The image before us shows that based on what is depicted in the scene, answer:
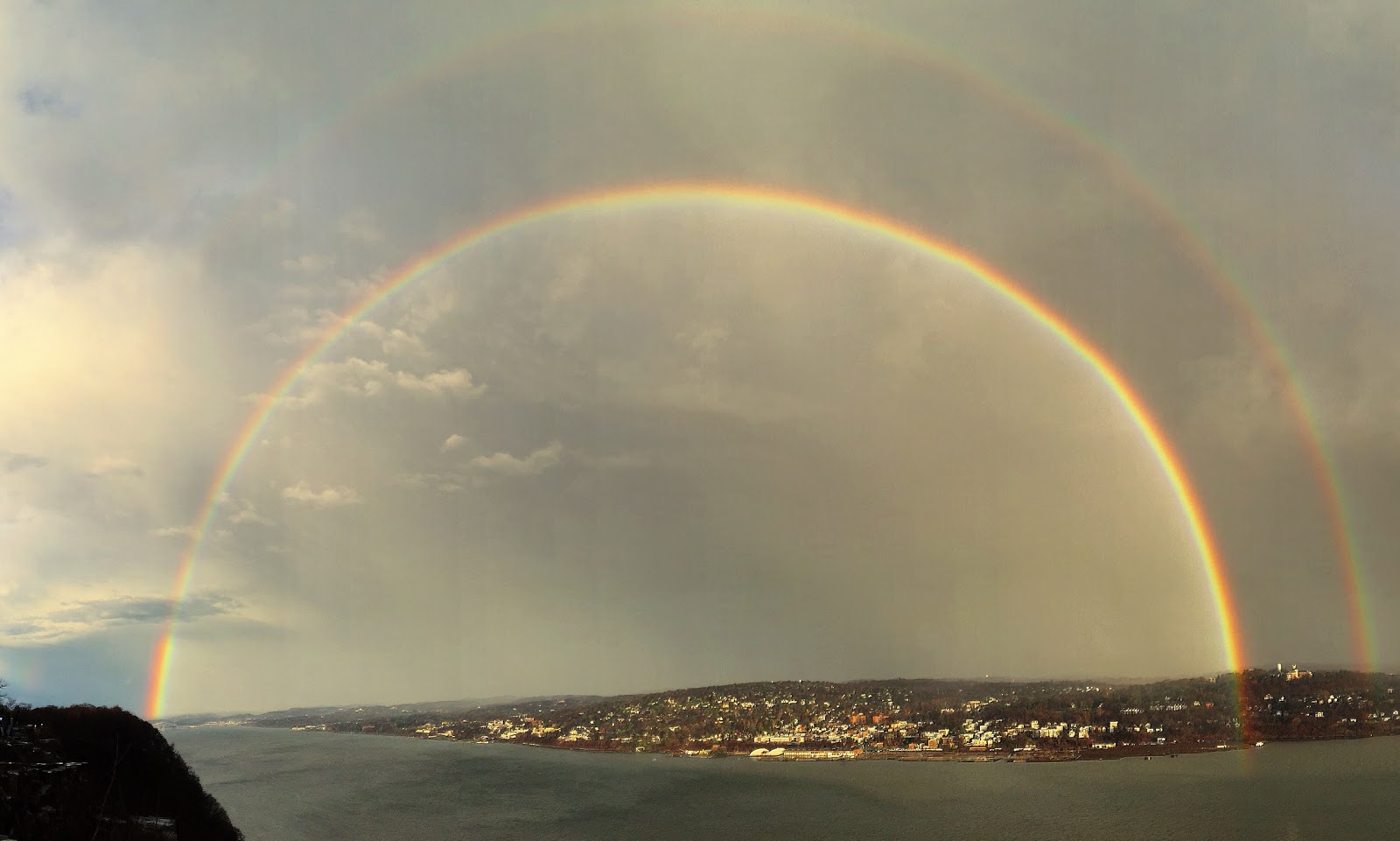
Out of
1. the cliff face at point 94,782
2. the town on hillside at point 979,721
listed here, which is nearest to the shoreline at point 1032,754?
the town on hillside at point 979,721

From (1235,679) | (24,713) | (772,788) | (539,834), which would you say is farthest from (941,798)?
(1235,679)

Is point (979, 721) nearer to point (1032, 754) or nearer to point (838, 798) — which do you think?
point (1032, 754)

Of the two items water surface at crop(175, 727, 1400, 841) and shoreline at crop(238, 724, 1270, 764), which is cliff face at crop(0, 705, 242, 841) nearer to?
water surface at crop(175, 727, 1400, 841)

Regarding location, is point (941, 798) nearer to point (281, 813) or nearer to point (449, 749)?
point (281, 813)

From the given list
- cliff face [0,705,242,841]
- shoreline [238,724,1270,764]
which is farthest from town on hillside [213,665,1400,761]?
cliff face [0,705,242,841]

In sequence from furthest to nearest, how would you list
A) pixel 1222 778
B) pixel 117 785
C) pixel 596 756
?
pixel 596 756 < pixel 1222 778 < pixel 117 785

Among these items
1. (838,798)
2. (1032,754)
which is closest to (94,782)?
(838,798)
